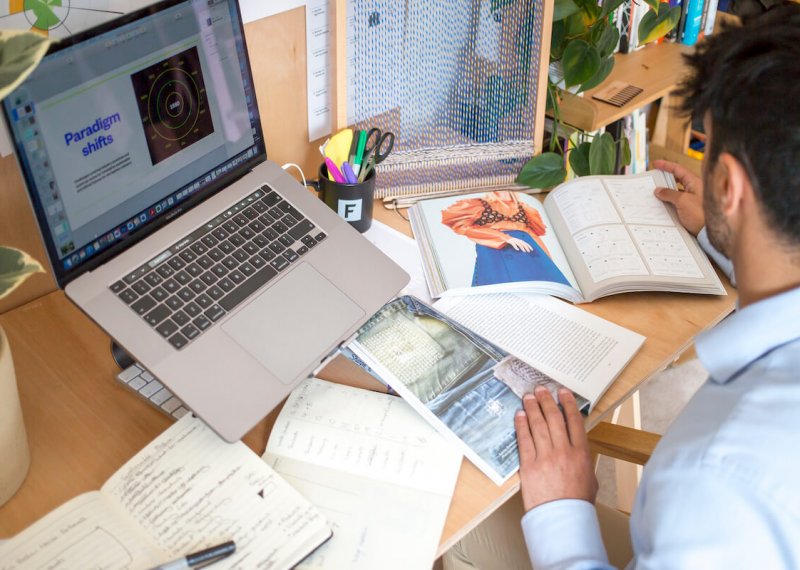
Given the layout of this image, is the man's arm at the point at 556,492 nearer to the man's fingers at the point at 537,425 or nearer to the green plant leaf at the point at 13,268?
the man's fingers at the point at 537,425

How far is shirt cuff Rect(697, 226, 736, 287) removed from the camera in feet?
3.90

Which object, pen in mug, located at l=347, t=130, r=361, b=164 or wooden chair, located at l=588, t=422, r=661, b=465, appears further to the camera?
pen in mug, located at l=347, t=130, r=361, b=164

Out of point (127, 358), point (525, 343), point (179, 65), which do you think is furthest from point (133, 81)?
point (525, 343)

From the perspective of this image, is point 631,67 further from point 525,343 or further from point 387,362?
point 387,362

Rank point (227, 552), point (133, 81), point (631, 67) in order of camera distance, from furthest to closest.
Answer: point (631, 67), point (133, 81), point (227, 552)

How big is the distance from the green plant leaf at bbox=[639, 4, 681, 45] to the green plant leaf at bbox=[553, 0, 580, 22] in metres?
0.38

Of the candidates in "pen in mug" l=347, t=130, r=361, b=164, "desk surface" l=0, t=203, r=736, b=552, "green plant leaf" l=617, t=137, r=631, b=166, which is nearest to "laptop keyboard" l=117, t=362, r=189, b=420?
"desk surface" l=0, t=203, r=736, b=552

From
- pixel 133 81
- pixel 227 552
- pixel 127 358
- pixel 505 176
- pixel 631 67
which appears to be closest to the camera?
pixel 227 552

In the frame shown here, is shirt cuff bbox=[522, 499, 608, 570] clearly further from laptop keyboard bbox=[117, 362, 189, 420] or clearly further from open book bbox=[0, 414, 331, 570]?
laptop keyboard bbox=[117, 362, 189, 420]

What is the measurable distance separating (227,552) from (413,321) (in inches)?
16.3

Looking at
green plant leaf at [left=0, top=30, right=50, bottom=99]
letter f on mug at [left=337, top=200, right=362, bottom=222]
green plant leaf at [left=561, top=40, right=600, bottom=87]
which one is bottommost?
letter f on mug at [left=337, top=200, right=362, bottom=222]

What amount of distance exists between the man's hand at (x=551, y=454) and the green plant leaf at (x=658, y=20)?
1.05m

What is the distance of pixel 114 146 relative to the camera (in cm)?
87

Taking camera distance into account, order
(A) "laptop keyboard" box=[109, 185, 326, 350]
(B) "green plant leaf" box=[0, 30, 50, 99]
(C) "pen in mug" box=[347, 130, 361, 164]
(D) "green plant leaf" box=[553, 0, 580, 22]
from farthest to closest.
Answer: (D) "green plant leaf" box=[553, 0, 580, 22] → (C) "pen in mug" box=[347, 130, 361, 164] → (A) "laptop keyboard" box=[109, 185, 326, 350] → (B) "green plant leaf" box=[0, 30, 50, 99]
